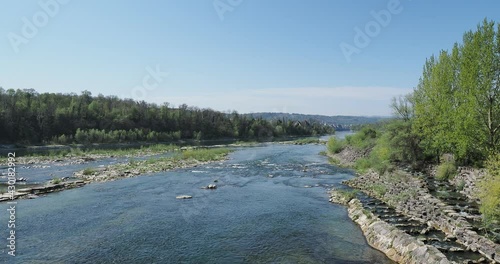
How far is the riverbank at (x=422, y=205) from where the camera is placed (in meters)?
16.7

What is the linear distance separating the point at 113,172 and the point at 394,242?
117 ft

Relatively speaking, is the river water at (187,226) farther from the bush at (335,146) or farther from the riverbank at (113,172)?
the bush at (335,146)

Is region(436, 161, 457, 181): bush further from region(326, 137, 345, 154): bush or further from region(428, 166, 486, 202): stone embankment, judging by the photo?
region(326, 137, 345, 154): bush

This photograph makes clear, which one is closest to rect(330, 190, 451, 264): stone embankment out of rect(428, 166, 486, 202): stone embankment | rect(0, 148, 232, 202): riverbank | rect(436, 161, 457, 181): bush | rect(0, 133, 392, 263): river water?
rect(0, 133, 392, 263): river water

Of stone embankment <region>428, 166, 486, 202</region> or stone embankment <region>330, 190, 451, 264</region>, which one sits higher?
stone embankment <region>428, 166, 486, 202</region>

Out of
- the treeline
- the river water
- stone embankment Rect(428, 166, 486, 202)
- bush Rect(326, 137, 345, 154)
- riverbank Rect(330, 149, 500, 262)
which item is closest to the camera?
riverbank Rect(330, 149, 500, 262)

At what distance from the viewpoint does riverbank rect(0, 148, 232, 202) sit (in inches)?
1244

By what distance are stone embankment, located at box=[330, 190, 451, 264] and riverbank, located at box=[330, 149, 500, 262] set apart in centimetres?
249

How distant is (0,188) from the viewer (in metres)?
33.8

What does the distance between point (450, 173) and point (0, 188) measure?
144 feet

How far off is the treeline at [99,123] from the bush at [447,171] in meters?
93.2

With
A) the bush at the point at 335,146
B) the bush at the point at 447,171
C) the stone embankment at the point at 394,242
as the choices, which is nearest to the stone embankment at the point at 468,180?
the bush at the point at 447,171

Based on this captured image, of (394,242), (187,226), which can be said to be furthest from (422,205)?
(187,226)

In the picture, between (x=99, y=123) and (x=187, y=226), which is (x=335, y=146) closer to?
(x=187, y=226)
